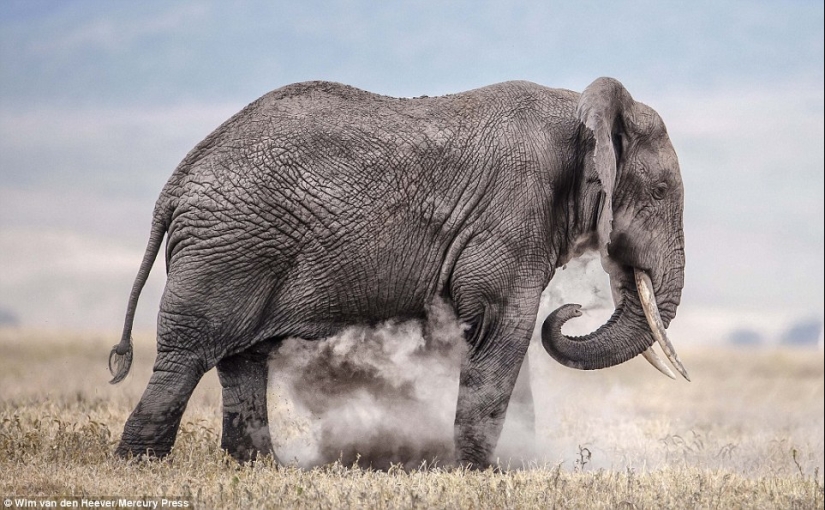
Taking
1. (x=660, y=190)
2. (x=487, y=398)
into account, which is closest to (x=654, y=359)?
(x=660, y=190)

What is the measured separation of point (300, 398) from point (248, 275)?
1.67 metres

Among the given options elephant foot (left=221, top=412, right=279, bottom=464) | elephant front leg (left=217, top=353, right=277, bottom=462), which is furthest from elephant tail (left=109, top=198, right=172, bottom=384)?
elephant foot (left=221, top=412, right=279, bottom=464)

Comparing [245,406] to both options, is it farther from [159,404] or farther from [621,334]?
[621,334]

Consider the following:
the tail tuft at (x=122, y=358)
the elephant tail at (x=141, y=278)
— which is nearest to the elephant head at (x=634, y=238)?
the elephant tail at (x=141, y=278)

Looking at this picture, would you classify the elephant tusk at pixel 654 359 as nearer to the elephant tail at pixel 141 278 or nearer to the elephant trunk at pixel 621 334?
the elephant trunk at pixel 621 334

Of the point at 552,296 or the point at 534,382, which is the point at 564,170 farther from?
the point at 534,382

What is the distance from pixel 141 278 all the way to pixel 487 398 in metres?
3.17

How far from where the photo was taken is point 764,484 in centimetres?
975

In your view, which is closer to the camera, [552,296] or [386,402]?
[386,402]

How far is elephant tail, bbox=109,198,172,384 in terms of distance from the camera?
10.1 m

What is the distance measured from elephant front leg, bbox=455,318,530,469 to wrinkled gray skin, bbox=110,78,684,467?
0.01m

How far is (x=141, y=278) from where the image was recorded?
10266 mm

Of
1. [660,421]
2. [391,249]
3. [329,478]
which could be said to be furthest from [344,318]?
[660,421]

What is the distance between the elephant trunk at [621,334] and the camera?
34.4 feet
